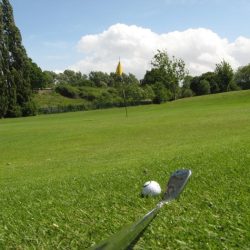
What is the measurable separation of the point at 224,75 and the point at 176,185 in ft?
294

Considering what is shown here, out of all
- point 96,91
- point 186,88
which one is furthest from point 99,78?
point 186,88

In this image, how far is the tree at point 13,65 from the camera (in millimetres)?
65000

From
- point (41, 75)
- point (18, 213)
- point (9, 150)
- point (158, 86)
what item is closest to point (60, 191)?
point (18, 213)

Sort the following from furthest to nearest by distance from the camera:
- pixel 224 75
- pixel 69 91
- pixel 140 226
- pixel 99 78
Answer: pixel 99 78 < pixel 69 91 < pixel 224 75 < pixel 140 226

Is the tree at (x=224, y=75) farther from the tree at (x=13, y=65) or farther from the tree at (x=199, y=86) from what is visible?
the tree at (x=13, y=65)

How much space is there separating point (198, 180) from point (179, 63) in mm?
80366

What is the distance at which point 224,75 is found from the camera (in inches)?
3563

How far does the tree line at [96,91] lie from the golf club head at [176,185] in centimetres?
3155

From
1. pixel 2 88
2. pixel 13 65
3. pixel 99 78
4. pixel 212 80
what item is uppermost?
pixel 13 65

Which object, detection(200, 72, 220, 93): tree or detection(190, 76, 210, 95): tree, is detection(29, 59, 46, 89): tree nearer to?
detection(190, 76, 210, 95): tree

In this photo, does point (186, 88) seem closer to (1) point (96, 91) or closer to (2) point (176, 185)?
(1) point (96, 91)

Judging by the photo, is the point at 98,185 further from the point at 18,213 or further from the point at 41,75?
the point at 41,75

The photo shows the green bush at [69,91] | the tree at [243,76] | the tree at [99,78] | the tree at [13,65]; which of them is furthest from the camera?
the tree at [99,78]

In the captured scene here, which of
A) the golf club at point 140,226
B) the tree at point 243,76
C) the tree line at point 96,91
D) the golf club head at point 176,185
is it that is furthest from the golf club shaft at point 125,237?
the tree at point 243,76
